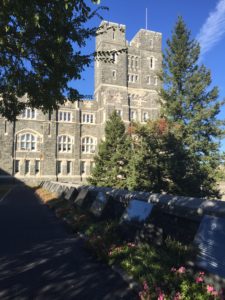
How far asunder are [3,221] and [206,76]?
26.5 m

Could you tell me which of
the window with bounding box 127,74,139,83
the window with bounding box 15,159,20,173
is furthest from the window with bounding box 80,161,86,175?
the window with bounding box 127,74,139,83

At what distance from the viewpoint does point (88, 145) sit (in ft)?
165

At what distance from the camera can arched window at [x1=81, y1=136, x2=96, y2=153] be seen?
4981 cm

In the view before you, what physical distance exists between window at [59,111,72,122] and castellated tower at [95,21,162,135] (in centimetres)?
513

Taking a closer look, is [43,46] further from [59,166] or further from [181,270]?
[59,166]

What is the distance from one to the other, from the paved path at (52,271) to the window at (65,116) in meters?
40.3

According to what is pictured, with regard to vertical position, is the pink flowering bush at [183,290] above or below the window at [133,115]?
below

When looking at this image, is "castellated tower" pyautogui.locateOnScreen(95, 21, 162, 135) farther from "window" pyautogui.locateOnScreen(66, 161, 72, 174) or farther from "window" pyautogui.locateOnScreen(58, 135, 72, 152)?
"window" pyautogui.locateOnScreen(66, 161, 72, 174)

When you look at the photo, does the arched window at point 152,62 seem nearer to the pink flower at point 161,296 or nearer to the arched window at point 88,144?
the arched window at point 88,144

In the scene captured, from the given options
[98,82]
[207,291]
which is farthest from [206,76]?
[207,291]

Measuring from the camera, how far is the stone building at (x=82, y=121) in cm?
4497

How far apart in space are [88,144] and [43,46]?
43119 millimetres

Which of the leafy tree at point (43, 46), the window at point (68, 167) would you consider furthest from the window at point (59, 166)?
the leafy tree at point (43, 46)

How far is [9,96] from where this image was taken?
1031cm
